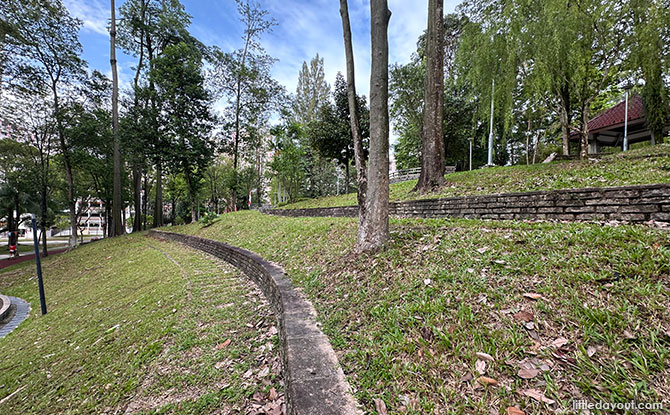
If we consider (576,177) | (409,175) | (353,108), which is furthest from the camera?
(409,175)

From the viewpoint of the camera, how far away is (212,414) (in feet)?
5.93

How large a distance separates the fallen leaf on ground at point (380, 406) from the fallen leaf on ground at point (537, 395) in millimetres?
702

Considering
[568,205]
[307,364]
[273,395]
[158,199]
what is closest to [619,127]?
[568,205]

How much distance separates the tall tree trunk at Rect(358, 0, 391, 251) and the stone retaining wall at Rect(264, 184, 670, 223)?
2568mm

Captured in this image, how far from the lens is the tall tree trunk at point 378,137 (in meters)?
3.37

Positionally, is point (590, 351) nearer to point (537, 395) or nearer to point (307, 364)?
point (537, 395)

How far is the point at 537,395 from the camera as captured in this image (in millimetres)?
1222

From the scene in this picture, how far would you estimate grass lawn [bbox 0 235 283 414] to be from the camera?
2.09 metres

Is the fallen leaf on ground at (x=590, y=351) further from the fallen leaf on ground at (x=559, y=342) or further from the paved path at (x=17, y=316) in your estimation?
the paved path at (x=17, y=316)

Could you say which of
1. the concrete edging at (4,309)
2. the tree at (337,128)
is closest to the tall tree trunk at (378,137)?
the concrete edging at (4,309)

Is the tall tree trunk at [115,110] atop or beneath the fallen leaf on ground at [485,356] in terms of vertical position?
atop

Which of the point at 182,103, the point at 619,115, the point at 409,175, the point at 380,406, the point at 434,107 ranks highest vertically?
the point at 182,103

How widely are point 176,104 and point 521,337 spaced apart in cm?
1610

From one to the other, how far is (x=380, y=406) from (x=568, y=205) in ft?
13.3
